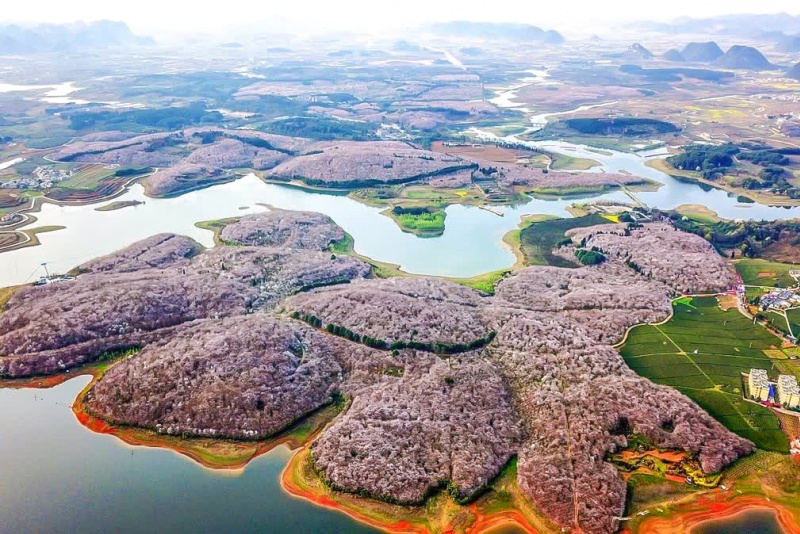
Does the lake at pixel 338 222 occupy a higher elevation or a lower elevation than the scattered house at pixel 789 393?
lower

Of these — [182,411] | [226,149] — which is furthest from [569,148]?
[182,411]

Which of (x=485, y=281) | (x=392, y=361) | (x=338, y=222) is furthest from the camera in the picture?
(x=338, y=222)

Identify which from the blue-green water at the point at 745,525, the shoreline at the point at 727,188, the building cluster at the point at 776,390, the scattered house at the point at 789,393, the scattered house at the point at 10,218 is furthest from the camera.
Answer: the shoreline at the point at 727,188

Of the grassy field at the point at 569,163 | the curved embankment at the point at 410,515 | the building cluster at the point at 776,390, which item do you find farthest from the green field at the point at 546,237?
the curved embankment at the point at 410,515

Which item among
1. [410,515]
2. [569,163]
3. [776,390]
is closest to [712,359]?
[776,390]

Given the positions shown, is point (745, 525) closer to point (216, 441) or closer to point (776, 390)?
point (776, 390)

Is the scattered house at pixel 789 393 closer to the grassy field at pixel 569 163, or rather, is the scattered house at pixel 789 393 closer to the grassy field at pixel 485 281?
the grassy field at pixel 485 281
